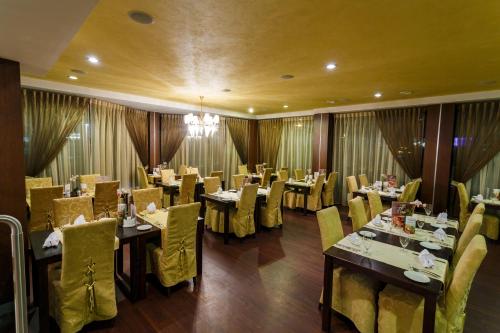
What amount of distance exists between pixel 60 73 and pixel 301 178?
616 cm

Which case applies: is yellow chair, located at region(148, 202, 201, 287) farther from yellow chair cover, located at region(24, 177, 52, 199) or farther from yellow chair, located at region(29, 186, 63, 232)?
yellow chair cover, located at region(24, 177, 52, 199)

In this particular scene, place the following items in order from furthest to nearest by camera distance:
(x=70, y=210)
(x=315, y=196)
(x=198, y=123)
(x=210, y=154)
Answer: (x=210, y=154)
(x=315, y=196)
(x=198, y=123)
(x=70, y=210)

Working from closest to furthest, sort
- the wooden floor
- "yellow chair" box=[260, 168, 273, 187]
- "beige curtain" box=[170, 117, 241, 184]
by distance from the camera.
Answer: the wooden floor < "yellow chair" box=[260, 168, 273, 187] < "beige curtain" box=[170, 117, 241, 184]

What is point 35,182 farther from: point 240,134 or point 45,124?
point 240,134

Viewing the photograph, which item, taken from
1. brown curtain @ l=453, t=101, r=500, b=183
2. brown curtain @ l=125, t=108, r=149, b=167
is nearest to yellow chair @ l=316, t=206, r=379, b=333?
brown curtain @ l=453, t=101, r=500, b=183

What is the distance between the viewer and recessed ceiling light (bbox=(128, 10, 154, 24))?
6.83 feet

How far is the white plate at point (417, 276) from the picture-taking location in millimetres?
1803

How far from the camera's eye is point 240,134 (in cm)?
923

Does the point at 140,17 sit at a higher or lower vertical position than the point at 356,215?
higher

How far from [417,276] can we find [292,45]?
2399mm

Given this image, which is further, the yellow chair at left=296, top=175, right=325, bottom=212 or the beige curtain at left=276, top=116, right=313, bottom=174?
the beige curtain at left=276, top=116, right=313, bottom=174

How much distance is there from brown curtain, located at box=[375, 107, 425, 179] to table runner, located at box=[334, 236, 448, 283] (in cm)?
435

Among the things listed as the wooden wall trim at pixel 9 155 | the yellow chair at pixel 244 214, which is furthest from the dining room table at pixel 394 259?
the wooden wall trim at pixel 9 155

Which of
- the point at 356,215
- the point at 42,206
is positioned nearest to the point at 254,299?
the point at 356,215
